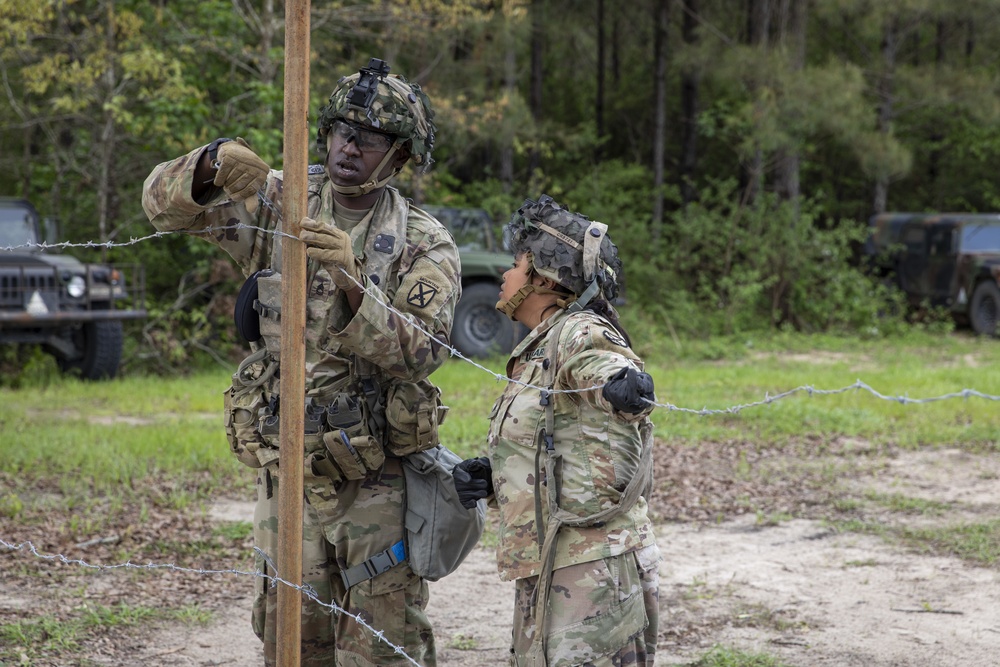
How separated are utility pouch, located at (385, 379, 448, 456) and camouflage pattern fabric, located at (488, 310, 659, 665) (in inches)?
12.1

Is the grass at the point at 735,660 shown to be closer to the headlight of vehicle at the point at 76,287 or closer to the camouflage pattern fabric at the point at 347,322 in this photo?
the camouflage pattern fabric at the point at 347,322

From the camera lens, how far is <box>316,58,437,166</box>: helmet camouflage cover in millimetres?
3150

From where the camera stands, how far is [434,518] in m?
3.23

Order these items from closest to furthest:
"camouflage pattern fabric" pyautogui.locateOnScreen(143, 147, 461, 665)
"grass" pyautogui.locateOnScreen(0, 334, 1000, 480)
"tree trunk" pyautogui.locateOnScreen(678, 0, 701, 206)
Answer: "camouflage pattern fabric" pyautogui.locateOnScreen(143, 147, 461, 665) → "grass" pyautogui.locateOnScreen(0, 334, 1000, 480) → "tree trunk" pyautogui.locateOnScreen(678, 0, 701, 206)

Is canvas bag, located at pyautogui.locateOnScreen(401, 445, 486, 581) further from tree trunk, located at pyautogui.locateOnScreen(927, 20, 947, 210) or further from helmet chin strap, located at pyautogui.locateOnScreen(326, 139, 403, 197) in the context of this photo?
tree trunk, located at pyautogui.locateOnScreen(927, 20, 947, 210)

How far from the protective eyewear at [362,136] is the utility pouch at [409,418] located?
678mm

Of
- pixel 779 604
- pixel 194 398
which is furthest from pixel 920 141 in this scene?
pixel 779 604

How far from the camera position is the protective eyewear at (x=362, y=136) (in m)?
3.17

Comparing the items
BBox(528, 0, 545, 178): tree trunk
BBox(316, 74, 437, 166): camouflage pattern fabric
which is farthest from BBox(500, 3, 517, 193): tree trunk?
BBox(316, 74, 437, 166): camouflage pattern fabric

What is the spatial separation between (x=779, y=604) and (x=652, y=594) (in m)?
2.26

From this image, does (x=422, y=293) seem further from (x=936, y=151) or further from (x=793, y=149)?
(x=936, y=151)

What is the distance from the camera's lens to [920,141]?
A: 72.3 ft

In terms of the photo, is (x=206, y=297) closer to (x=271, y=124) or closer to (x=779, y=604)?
(x=271, y=124)

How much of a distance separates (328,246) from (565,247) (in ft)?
2.18
